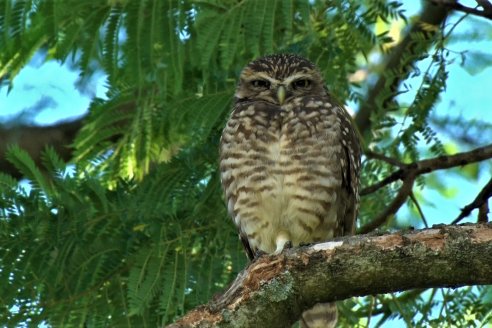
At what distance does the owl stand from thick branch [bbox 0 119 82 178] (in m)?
2.06

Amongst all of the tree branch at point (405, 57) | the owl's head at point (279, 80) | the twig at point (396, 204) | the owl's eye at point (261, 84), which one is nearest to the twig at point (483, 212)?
the twig at point (396, 204)

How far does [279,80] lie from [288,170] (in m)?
0.50

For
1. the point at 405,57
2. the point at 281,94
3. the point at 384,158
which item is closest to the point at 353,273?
the point at 281,94

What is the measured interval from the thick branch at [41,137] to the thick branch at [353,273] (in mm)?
3378

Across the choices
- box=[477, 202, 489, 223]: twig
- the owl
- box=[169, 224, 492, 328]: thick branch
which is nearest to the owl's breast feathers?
the owl

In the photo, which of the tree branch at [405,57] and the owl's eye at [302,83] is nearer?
the owl's eye at [302,83]

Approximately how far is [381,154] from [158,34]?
140cm

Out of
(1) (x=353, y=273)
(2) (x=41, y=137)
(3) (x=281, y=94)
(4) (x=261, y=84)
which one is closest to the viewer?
(1) (x=353, y=273)

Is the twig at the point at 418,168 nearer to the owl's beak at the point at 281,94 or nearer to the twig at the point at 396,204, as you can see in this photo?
the twig at the point at 396,204

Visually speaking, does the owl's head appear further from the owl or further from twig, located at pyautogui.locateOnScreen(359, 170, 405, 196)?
twig, located at pyautogui.locateOnScreen(359, 170, 405, 196)

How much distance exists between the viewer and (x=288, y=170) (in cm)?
443

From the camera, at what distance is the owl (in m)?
4.45

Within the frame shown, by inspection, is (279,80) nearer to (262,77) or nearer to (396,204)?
(262,77)

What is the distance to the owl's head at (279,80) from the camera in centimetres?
470
